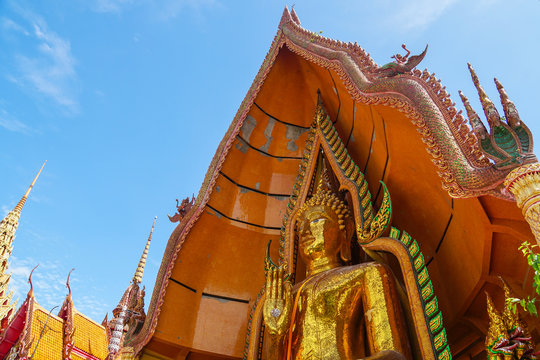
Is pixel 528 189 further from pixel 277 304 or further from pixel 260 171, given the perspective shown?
pixel 260 171

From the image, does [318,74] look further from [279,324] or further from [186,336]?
[186,336]

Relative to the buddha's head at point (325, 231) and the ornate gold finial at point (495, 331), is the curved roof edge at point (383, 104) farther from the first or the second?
the buddha's head at point (325, 231)

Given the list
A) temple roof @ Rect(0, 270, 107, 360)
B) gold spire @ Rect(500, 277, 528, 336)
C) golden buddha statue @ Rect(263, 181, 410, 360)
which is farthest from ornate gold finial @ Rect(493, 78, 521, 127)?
temple roof @ Rect(0, 270, 107, 360)

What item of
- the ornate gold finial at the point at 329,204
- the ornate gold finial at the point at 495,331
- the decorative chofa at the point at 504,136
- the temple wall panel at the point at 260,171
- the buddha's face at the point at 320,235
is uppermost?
the temple wall panel at the point at 260,171

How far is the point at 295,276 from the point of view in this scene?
12.9 feet

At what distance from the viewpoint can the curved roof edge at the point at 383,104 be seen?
222 centimetres

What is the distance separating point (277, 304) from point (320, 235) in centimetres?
74

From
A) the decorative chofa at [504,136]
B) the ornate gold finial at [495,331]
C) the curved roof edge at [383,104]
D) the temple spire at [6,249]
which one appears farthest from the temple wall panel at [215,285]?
the temple spire at [6,249]

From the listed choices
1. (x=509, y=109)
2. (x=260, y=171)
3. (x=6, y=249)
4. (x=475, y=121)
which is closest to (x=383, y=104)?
(x=475, y=121)

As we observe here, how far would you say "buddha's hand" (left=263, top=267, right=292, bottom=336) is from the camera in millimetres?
3006

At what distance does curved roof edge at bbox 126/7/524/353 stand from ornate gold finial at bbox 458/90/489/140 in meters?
0.13

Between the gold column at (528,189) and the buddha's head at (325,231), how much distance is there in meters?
1.82

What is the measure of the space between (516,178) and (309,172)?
252 cm

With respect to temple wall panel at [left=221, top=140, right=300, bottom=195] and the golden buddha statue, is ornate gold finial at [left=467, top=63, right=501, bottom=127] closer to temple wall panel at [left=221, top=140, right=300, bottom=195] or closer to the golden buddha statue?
the golden buddha statue
